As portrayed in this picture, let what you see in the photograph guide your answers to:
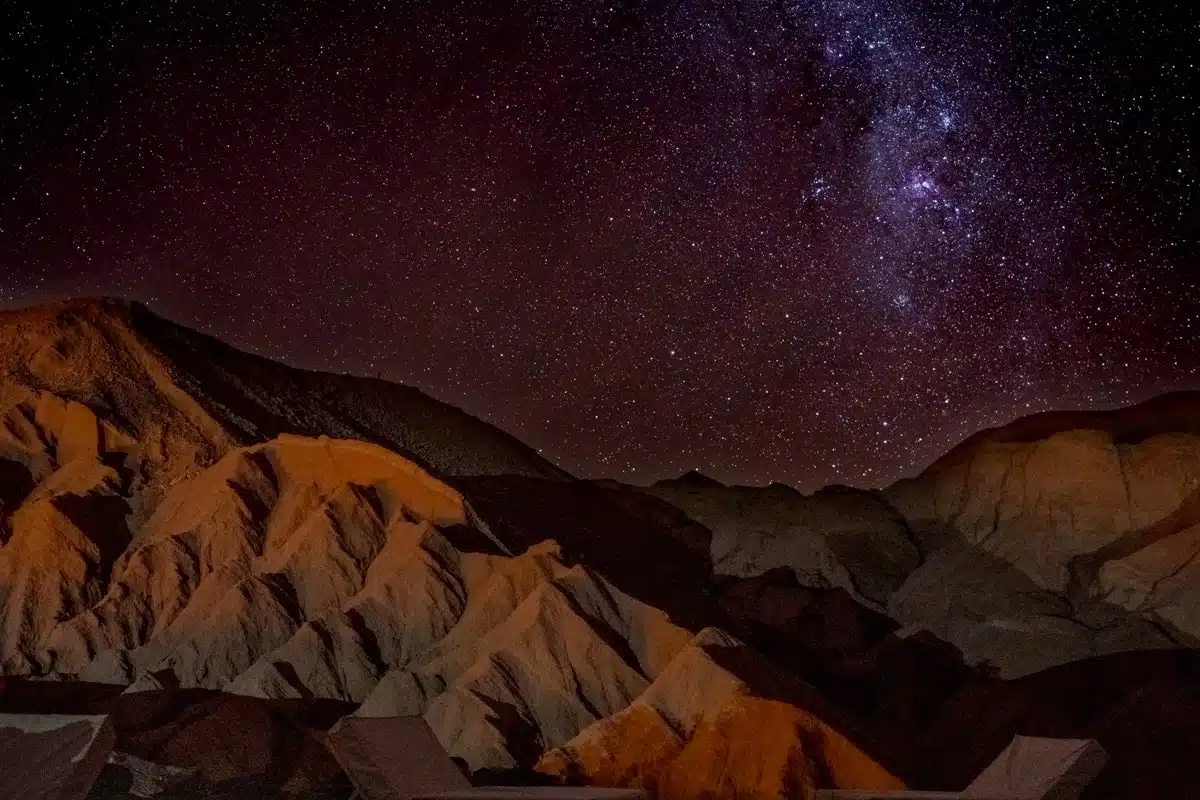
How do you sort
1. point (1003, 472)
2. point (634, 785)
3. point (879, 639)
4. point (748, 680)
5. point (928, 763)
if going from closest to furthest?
point (634, 785) → point (748, 680) → point (928, 763) → point (879, 639) → point (1003, 472)

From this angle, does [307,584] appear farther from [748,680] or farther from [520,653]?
[748,680]

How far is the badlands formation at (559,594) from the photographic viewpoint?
23266mm

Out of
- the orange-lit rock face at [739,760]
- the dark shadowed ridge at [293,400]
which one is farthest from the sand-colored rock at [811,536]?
the orange-lit rock face at [739,760]

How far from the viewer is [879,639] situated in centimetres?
3281

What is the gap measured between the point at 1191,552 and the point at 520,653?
57.2 feet

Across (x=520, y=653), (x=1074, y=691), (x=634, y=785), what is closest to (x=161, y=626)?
(x=520, y=653)

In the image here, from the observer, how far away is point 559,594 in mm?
28031

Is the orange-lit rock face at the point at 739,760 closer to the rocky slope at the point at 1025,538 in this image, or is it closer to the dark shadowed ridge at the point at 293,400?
the rocky slope at the point at 1025,538

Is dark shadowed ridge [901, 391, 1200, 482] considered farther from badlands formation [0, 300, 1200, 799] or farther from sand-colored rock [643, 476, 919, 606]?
sand-colored rock [643, 476, 919, 606]

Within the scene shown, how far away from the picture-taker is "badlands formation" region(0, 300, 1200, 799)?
23.3 meters

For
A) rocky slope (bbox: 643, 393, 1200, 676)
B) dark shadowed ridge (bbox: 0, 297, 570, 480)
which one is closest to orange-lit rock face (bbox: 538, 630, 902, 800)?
rocky slope (bbox: 643, 393, 1200, 676)

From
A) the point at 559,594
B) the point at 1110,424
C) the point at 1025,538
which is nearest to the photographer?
the point at 559,594

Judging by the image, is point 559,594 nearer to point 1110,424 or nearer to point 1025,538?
point 1025,538

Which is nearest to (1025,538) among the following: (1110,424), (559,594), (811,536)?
(1110,424)
